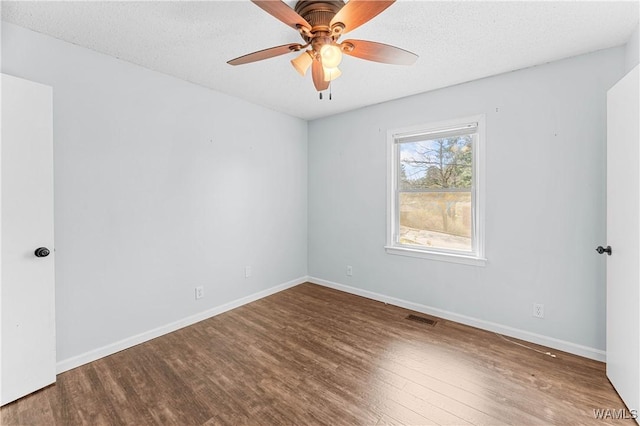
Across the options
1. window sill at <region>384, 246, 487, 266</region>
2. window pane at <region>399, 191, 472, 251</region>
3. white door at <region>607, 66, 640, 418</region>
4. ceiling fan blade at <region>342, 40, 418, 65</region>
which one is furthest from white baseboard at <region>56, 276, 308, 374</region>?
white door at <region>607, 66, 640, 418</region>

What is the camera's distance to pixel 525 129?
8.26 feet

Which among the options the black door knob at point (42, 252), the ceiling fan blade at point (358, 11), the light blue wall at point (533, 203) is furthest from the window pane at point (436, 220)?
the black door knob at point (42, 252)

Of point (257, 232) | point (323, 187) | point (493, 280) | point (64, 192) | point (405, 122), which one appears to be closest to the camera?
point (64, 192)

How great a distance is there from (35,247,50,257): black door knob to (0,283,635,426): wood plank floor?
0.91m

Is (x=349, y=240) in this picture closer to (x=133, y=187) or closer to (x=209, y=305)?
(x=209, y=305)

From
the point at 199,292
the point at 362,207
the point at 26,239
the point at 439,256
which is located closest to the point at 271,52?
the point at 26,239

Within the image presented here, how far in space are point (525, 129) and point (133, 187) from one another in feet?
11.6

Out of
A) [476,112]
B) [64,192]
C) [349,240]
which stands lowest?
[349,240]

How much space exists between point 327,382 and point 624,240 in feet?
6.92

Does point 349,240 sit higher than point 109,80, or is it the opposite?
point 109,80

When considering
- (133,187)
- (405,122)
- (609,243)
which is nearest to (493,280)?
(609,243)

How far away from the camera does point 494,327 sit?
2691mm

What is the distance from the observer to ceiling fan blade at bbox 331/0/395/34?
1.30m

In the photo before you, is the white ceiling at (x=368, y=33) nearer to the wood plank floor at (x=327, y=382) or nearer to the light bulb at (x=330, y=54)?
the light bulb at (x=330, y=54)
